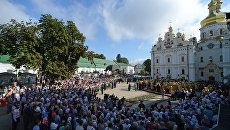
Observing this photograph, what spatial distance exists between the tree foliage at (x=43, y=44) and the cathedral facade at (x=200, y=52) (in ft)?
97.1

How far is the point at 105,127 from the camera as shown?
200 inches

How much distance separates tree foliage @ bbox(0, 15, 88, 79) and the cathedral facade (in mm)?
29590

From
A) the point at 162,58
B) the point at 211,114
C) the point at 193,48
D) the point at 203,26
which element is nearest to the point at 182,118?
the point at 211,114

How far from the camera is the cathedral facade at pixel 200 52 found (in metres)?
29.6

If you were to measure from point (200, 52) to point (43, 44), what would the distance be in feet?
130

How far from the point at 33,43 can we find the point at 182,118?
705 inches

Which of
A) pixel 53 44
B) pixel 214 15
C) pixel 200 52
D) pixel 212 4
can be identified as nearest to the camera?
pixel 53 44

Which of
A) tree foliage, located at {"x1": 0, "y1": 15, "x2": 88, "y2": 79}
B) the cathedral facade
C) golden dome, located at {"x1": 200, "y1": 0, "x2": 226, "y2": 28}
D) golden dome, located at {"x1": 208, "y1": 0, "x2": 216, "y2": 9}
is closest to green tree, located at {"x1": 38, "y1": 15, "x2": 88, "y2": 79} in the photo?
tree foliage, located at {"x1": 0, "y1": 15, "x2": 88, "y2": 79}

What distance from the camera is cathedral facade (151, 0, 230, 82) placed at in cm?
2962

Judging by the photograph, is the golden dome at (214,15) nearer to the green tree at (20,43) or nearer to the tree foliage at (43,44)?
the tree foliage at (43,44)

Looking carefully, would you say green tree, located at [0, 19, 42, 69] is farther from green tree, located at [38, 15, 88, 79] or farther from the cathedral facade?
the cathedral facade

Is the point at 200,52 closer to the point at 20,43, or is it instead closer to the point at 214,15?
the point at 214,15

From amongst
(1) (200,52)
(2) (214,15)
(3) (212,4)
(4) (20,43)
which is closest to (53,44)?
(4) (20,43)

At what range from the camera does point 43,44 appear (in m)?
16.9
